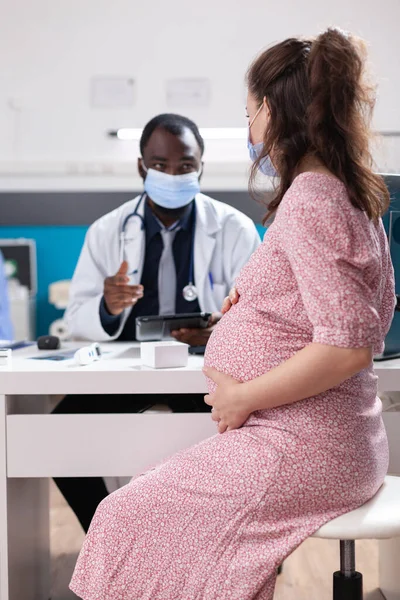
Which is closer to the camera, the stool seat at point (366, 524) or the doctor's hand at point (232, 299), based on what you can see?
the stool seat at point (366, 524)

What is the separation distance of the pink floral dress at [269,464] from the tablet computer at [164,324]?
2.09 feet

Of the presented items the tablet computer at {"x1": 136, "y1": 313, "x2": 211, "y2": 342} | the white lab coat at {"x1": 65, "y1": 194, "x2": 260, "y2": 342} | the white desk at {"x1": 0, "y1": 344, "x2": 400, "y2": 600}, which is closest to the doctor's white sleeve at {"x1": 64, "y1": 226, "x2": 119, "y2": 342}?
the white lab coat at {"x1": 65, "y1": 194, "x2": 260, "y2": 342}

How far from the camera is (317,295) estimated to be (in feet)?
3.64

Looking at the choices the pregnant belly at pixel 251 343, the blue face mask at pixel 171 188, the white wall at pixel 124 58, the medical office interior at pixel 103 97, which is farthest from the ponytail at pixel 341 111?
the white wall at pixel 124 58

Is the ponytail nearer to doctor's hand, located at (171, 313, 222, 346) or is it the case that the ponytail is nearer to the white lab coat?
doctor's hand, located at (171, 313, 222, 346)

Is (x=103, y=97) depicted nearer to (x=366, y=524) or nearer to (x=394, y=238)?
(x=394, y=238)

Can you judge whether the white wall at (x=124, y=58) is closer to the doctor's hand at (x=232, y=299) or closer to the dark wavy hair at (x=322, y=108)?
the doctor's hand at (x=232, y=299)

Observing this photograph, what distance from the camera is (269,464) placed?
1178 mm

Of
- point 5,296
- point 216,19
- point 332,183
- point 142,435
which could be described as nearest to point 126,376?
point 142,435

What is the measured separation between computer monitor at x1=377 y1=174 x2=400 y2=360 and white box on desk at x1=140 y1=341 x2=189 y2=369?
18.0 inches

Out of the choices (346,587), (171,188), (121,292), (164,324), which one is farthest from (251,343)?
(171,188)

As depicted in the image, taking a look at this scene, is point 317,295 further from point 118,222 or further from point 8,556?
point 118,222

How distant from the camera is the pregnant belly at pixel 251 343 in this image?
1216 mm

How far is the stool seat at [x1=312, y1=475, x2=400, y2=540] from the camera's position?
3.84 feet
